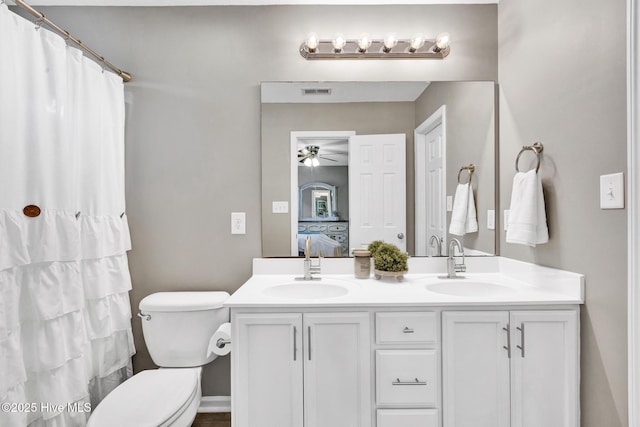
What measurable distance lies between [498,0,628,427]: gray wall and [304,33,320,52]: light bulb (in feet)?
3.52

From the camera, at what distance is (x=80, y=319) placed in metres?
1.45

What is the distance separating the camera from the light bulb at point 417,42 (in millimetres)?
1838

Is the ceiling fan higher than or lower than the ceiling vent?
lower

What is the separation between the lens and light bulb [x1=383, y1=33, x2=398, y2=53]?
5.99 feet

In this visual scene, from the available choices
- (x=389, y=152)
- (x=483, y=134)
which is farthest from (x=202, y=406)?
(x=483, y=134)

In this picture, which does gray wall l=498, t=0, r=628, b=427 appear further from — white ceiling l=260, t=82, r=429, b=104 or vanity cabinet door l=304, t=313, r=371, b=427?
vanity cabinet door l=304, t=313, r=371, b=427

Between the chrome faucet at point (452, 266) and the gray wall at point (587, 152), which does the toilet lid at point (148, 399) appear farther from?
the gray wall at point (587, 152)

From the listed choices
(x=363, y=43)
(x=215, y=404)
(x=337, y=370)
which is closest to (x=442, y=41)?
(x=363, y=43)

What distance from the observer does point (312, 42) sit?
1819 mm

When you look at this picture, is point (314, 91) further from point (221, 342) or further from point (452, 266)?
point (221, 342)

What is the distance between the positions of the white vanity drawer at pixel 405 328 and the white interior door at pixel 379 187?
61 cm

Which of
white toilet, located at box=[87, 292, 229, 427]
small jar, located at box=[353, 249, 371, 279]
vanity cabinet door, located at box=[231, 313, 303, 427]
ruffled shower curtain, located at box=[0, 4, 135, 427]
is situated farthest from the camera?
small jar, located at box=[353, 249, 371, 279]

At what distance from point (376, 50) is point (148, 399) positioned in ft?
6.82
